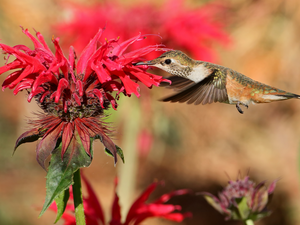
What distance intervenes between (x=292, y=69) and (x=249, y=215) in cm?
260

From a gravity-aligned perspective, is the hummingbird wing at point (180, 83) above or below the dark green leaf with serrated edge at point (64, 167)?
above

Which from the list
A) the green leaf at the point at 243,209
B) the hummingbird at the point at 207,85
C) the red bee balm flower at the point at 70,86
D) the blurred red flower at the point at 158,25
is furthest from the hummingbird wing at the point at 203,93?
the blurred red flower at the point at 158,25

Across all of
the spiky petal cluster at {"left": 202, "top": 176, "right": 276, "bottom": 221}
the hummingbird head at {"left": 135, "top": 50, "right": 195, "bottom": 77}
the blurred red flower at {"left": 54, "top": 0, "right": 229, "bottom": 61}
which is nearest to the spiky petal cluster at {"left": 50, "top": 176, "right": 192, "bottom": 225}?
the spiky petal cluster at {"left": 202, "top": 176, "right": 276, "bottom": 221}

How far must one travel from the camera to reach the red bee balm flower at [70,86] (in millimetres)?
892

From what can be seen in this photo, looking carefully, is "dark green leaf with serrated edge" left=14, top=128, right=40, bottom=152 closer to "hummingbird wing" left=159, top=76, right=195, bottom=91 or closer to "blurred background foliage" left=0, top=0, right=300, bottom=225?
"hummingbird wing" left=159, top=76, right=195, bottom=91

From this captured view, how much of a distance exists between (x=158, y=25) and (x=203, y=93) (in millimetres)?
1126

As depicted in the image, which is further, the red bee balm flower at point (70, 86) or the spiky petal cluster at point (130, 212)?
the spiky petal cluster at point (130, 212)

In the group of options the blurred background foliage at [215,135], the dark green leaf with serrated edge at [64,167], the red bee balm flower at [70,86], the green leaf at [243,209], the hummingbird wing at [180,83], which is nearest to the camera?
the dark green leaf with serrated edge at [64,167]

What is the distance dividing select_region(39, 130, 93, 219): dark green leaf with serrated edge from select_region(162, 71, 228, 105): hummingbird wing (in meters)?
0.43

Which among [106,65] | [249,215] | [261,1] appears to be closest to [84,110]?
[106,65]

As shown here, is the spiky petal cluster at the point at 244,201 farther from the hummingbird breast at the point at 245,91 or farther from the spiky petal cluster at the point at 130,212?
the hummingbird breast at the point at 245,91

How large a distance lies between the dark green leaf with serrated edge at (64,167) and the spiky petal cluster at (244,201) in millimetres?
504

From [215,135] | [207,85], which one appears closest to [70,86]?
[207,85]

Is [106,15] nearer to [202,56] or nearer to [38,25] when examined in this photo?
[202,56]
